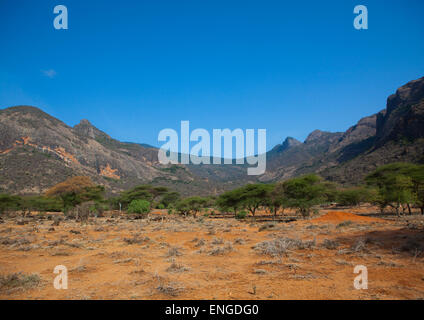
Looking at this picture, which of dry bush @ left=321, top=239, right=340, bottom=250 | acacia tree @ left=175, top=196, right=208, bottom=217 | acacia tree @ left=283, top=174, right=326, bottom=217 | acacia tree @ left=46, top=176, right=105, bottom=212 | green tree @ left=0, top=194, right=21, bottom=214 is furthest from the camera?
acacia tree @ left=175, top=196, right=208, bottom=217

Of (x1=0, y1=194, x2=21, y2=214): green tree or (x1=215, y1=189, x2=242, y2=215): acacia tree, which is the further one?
(x1=215, y1=189, x2=242, y2=215): acacia tree

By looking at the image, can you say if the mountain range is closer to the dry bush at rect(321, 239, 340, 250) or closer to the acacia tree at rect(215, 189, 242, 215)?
the acacia tree at rect(215, 189, 242, 215)

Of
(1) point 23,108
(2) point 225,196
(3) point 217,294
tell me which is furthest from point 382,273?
(1) point 23,108

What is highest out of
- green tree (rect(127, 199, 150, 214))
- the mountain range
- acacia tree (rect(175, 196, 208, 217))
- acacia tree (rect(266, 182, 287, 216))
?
the mountain range

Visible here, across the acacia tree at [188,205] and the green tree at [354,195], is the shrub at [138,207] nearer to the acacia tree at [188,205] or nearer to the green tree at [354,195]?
the acacia tree at [188,205]

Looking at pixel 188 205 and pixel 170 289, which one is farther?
pixel 188 205

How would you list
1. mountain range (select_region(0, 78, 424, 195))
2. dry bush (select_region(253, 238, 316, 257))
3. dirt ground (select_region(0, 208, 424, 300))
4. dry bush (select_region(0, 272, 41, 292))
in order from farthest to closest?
mountain range (select_region(0, 78, 424, 195)) < dry bush (select_region(253, 238, 316, 257)) < dry bush (select_region(0, 272, 41, 292)) < dirt ground (select_region(0, 208, 424, 300))

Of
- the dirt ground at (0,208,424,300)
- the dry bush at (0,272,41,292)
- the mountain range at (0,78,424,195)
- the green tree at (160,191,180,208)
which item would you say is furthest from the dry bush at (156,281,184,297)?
the mountain range at (0,78,424,195)

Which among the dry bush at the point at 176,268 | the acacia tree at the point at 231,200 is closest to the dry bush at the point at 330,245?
the dry bush at the point at 176,268

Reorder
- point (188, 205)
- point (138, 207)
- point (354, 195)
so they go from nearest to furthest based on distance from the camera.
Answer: point (138, 207) → point (188, 205) → point (354, 195)

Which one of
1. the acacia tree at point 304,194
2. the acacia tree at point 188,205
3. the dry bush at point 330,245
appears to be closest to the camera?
the dry bush at point 330,245

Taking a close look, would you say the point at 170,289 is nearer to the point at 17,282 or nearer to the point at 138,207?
the point at 17,282

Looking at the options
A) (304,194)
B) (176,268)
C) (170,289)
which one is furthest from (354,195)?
(170,289)

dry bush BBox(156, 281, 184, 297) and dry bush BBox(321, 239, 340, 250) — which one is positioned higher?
dry bush BBox(156, 281, 184, 297)
